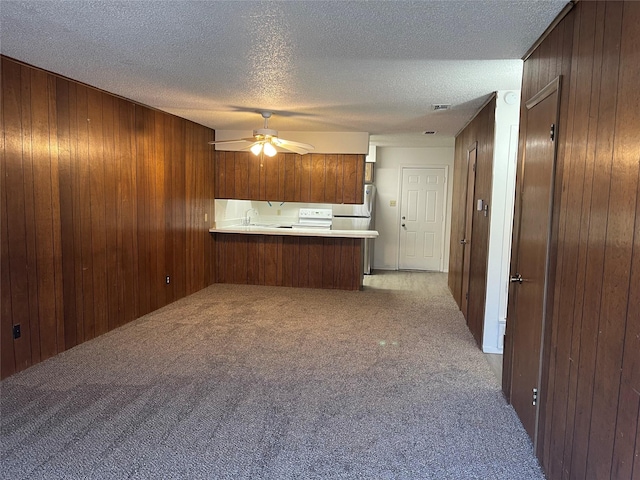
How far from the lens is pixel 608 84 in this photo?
1611 mm

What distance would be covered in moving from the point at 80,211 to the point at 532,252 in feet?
12.0

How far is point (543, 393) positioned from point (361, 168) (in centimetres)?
460

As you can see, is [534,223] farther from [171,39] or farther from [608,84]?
[171,39]

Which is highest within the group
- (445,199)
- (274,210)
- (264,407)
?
(445,199)

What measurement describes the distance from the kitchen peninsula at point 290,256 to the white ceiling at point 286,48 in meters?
2.39

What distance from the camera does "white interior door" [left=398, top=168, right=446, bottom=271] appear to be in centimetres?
802

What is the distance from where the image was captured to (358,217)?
7.64 m

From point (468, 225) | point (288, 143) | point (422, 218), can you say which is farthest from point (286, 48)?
point (422, 218)

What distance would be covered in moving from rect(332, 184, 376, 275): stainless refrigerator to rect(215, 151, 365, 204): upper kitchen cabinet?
1215mm

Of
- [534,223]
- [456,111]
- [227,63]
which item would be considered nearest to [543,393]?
[534,223]

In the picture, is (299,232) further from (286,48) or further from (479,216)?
(286,48)

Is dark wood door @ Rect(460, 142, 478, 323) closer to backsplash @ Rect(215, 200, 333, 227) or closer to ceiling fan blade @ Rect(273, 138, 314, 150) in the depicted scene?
ceiling fan blade @ Rect(273, 138, 314, 150)

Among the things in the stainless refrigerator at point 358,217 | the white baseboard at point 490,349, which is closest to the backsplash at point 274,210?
the stainless refrigerator at point 358,217

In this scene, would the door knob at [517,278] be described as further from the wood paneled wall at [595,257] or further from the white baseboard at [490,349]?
the white baseboard at [490,349]
